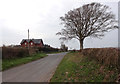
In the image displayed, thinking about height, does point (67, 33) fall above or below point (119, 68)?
above

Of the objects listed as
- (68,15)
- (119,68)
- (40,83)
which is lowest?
(40,83)

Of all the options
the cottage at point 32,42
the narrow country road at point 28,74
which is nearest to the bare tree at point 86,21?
the narrow country road at point 28,74

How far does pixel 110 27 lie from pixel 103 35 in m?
2.33

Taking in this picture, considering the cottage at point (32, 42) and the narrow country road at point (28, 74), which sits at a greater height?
the cottage at point (32, 42)

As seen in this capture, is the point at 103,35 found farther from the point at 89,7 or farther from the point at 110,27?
the point at 89,7

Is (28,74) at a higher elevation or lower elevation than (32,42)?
lower

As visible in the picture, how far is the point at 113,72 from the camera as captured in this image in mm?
5094

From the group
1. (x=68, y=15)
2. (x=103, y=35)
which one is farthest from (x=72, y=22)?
(x=103, y=35)

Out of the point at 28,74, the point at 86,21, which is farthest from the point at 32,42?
the point at 28,74

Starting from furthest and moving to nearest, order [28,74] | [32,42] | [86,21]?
[32,42], [86,21], [28,74]

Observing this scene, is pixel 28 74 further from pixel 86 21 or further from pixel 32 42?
pixel 32 42

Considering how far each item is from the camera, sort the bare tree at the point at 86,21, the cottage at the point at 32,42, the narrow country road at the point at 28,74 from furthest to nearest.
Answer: the cottage at the point at 32,42, the bare tree at the point at 86,21, the narrow country road at the point at 28,74

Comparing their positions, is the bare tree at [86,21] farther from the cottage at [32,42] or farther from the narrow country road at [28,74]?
the cottage at [32,42]

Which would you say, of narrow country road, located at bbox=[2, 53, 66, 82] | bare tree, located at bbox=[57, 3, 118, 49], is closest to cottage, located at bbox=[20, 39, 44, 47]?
bare tree, located at bbox=[57, 3, 118, 49]
